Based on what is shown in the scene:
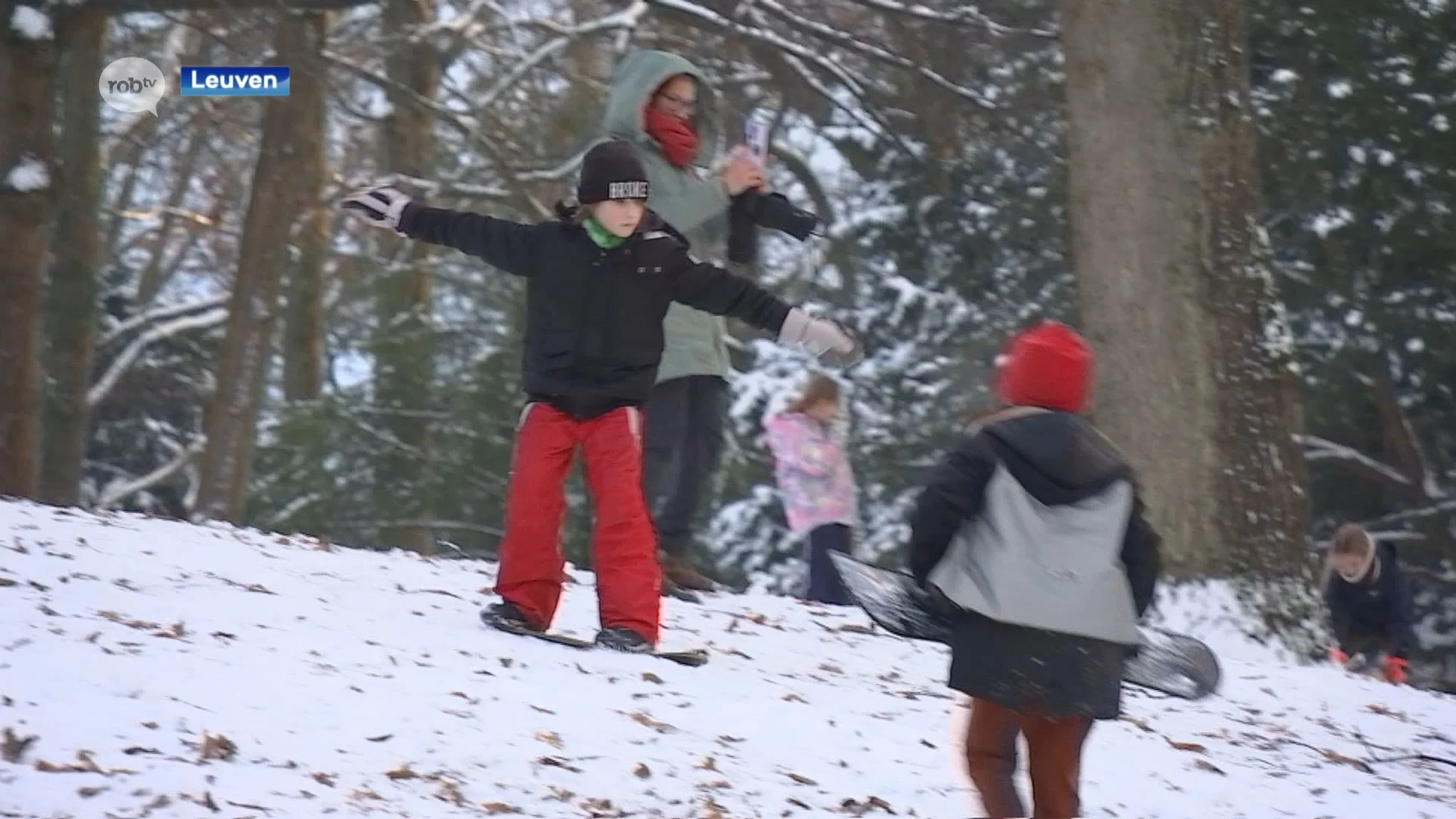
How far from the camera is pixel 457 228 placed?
590 centimetres

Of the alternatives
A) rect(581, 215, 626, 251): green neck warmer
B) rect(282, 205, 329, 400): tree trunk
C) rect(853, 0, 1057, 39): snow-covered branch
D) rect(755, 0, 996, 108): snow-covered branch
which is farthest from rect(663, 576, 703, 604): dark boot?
rect(282, 205, 329, 400): tree trunk

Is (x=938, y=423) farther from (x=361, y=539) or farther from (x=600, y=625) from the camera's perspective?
(x=600, y=625)

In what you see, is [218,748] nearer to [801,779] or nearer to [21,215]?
[801,779]

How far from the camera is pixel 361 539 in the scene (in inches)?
727

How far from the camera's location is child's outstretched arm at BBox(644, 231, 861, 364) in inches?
226

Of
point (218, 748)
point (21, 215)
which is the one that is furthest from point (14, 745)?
point (21, 215)

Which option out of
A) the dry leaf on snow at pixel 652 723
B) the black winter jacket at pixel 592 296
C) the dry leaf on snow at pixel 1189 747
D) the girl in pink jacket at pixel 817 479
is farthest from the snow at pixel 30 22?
the dry leaf on snow at pixel 1189 747

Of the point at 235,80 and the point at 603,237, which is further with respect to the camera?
the point at 235,80

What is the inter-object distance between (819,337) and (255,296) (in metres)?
9.06

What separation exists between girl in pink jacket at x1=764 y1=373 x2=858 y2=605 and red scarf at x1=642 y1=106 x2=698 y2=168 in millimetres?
2601

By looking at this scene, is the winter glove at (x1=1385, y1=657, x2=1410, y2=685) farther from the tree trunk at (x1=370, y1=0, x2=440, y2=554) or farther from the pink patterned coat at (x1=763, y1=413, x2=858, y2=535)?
the tree trunk at (x1=370, y1=0, x2=440, y2=554)

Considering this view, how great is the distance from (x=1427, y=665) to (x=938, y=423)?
4.45 m

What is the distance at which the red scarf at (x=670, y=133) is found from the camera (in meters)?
6.68

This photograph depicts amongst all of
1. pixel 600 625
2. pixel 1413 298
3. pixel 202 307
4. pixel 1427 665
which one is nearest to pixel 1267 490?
pixel 600 625
